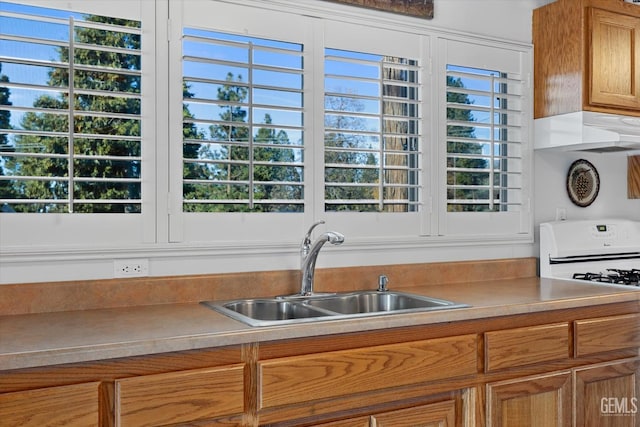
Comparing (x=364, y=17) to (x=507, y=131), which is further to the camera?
(x=507, y=131)

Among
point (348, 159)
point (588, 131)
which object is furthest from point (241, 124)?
point (588, 131)

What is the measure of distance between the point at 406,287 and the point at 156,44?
1.54 metres

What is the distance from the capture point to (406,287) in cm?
279

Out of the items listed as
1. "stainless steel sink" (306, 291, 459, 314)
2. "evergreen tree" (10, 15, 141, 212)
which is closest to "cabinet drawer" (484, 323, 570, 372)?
"stainless steel sink" (306, 291, 459, 314)

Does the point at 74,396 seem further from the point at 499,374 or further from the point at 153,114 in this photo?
the point at 499,374

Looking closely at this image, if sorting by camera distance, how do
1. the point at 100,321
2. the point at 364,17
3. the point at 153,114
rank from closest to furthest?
the point at 100,321, the point at 153,114, the point at 364,17

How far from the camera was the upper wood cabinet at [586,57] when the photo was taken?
300cm

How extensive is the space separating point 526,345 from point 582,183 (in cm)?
150

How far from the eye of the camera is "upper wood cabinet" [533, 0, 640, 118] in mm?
2998

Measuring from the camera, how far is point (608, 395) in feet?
8.30

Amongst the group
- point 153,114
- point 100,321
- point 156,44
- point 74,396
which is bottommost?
point 74,396

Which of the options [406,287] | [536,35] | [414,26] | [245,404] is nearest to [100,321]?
[245,404]

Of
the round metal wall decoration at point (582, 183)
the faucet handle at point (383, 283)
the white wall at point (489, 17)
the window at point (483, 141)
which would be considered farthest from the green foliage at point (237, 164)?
the round metal wall decoration at point (582, 183)

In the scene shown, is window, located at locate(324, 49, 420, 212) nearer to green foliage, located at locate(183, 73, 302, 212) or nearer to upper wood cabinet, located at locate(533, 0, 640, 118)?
green foliage, located at locate(183, 73, 302, 212)
